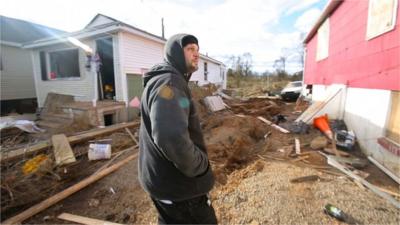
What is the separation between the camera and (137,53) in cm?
820

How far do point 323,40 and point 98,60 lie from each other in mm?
8878

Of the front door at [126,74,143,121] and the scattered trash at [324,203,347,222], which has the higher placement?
the front door at [126,74,143,121]

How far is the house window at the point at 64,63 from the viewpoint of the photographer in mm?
8656

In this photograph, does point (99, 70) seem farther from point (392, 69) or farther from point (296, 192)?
point (392, 69)

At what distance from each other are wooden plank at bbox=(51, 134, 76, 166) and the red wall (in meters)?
5.93

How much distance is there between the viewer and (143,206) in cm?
276

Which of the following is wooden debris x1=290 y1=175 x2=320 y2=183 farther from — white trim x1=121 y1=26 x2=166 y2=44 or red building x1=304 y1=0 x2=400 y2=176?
white trim x1=121 y1=26 x2=166 y2=44

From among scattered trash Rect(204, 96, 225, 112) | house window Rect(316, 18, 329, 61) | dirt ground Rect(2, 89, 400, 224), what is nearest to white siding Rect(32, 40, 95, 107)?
dirt ground Rect(2, 89, 400, 224)

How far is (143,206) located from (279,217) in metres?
1.73

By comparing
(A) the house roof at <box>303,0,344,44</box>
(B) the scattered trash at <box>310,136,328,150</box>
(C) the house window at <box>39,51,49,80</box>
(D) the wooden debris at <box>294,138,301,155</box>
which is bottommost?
(D) the wooden debris at <box>294,138,301,155</box>

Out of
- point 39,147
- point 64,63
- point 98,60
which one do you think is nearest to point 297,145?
point 39,147

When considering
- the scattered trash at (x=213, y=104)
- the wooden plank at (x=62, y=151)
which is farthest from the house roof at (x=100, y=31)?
the wooden plank at (x=62, y=151)

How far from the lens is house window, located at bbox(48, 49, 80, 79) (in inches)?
341

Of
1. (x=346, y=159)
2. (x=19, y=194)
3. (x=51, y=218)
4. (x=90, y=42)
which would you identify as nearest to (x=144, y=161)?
(x=51, y=218)
